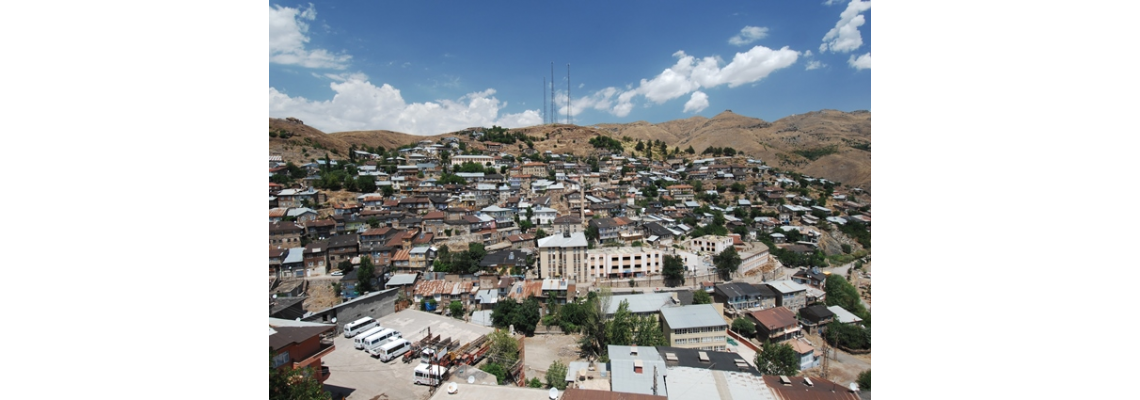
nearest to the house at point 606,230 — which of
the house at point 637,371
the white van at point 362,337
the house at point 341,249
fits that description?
the house at point 637,371

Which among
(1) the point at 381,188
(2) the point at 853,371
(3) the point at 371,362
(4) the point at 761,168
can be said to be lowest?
(2) the point at 853,371

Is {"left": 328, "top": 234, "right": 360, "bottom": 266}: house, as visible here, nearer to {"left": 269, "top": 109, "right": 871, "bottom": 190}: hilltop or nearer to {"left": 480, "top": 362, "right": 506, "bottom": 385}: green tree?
{"left": 480, "top": 362, "right": 506, "bottom": 385}: green tree

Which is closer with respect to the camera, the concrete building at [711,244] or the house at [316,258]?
the house at [316,258]

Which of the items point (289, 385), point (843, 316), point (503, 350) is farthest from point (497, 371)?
point (843, 316)

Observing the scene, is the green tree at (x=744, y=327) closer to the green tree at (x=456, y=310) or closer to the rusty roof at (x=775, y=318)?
the rusty roof at (x=775, y=318)

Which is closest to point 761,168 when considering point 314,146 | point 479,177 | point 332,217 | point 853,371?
point 479,177

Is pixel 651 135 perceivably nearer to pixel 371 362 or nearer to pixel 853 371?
pixel 853 371
